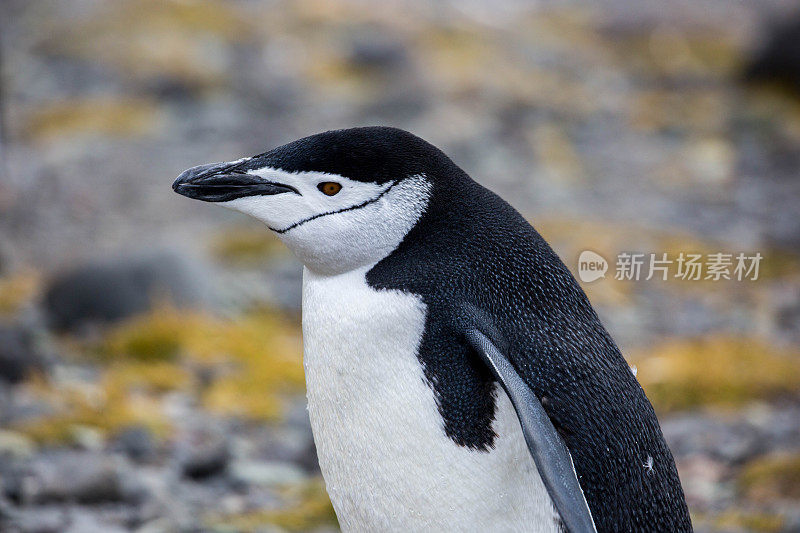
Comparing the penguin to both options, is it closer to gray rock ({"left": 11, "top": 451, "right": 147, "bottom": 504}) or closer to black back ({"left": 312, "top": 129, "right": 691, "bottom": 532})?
black back ({"left": 312, "top": 129, "right": 691, "bottom": 532})

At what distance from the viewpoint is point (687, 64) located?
549 inches

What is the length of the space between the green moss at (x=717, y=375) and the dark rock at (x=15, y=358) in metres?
2.75

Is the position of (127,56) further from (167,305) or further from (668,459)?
(668,459)

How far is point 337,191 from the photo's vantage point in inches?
74.4

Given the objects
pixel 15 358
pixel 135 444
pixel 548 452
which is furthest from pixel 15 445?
pixel 548 452

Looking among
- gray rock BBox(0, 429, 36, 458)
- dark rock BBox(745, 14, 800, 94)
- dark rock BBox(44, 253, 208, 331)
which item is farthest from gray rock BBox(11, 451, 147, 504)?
dark rock BBox(745, 14, 800, 94)

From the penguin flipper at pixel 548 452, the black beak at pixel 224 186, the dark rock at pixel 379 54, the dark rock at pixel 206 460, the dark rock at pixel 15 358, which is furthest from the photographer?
the dark rock at pixel 379 54

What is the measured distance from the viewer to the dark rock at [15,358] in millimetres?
3992

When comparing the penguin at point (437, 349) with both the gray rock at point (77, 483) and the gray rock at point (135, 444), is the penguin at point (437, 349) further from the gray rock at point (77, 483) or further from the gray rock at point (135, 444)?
the gray rock at point (135, 444)

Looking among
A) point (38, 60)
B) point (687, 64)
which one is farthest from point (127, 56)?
point (687, 64)

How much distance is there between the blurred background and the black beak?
1.34 m

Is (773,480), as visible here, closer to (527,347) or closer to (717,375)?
(717,375)

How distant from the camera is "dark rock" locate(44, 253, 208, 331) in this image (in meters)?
4.99

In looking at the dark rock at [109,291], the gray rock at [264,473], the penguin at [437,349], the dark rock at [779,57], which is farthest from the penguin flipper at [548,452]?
the dark rock at [779,57]
